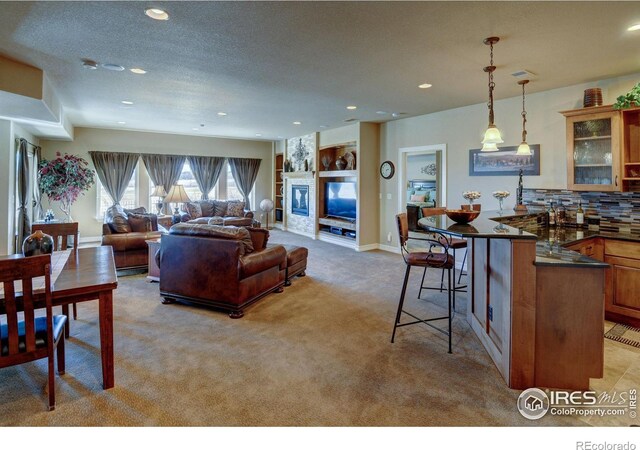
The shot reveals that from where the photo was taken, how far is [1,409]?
2.06m

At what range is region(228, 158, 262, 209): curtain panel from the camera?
10.2 meters

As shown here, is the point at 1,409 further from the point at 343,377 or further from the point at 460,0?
the point at 460,0

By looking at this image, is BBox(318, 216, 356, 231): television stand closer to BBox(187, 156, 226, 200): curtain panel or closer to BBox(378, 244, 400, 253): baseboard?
BBox(378, 244, 400, 253): baseboard

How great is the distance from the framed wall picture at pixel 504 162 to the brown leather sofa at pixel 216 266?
11.8 feet

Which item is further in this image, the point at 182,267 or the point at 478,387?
the point at 182,267

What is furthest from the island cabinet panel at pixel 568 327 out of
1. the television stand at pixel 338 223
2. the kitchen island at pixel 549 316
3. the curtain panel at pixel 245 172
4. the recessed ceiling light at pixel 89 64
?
the curtain panel at pixel 245 172

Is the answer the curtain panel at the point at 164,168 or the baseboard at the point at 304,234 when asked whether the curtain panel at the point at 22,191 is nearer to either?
the curtain panel at the point at 164,168

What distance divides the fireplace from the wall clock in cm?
232

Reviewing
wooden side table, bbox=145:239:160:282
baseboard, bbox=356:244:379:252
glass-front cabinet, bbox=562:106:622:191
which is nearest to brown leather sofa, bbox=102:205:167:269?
wooden side table, bbox=145:239:160:282

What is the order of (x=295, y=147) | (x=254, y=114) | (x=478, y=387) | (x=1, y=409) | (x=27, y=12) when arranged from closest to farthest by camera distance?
(x=1, y=409)
(x=478, y=387)
(x=27, y=12)
(x=254, y=114)
(x=295, y=147)

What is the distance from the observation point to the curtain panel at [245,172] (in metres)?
10.2

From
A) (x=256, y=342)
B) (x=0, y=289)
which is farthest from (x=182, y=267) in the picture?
(x=0, y=289)

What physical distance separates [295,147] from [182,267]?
6354mm

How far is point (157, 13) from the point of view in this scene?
2.71 metres
